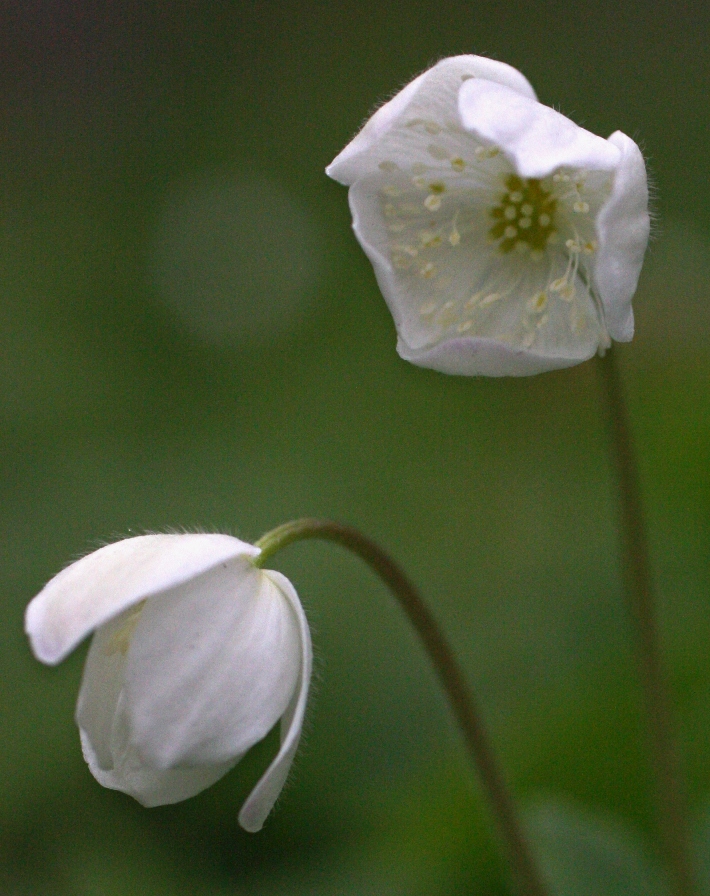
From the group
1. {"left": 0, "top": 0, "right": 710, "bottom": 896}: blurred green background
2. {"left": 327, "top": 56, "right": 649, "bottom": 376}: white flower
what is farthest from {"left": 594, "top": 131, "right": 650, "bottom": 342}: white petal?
{"left": 0, "top": 0, "right": 710, "bottom": 896}: blurred green background

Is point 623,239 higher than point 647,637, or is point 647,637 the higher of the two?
point 623,239

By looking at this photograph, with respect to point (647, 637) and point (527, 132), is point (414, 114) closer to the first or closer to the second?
point (527, 132)

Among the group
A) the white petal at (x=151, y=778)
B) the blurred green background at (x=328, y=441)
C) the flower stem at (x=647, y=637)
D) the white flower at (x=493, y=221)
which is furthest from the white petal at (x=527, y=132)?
the white petal at (x=151, y=778)

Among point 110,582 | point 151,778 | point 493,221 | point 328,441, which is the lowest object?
point 328,441

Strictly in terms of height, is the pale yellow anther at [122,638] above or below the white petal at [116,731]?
above

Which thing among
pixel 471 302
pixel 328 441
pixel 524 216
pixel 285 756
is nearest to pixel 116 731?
pixel 285 756

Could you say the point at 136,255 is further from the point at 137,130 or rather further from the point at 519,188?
the point at 519,188

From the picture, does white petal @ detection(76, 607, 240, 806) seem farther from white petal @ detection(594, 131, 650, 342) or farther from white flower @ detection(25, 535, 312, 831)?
white petal @ detection(594, 131, 650, 342)

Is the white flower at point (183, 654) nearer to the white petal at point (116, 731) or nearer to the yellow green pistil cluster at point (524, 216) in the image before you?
the white petal at point (116, 731)
